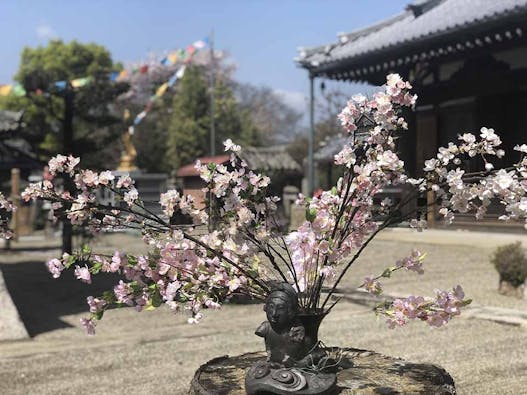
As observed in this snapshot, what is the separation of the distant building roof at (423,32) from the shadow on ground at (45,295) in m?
5.65

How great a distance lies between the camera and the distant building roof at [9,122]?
12344 millimetres

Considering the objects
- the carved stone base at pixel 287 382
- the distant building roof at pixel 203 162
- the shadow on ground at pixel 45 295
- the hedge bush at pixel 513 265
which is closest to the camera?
the carved stone base at pixel 287 382

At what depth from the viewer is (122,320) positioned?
7.66 m

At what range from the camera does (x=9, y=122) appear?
12641 mm

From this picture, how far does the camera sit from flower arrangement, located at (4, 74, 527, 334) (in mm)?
2455

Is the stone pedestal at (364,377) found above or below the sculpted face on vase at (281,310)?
below

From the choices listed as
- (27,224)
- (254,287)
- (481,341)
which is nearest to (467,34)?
(481,341)

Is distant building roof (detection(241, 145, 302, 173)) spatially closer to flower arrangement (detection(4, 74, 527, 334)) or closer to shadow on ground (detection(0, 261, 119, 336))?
shadow on ground (detection(0, 261, 119, 336))

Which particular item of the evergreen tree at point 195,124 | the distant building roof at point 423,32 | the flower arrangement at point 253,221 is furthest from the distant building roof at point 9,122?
the evergreen tree at point 195,124

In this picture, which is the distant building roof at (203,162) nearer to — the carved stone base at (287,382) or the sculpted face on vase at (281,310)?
the sculpted face on vase at (281,310)

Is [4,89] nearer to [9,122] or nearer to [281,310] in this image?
[9,122]

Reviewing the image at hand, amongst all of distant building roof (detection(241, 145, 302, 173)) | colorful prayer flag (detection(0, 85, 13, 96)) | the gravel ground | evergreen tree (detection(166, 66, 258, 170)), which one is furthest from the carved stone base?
evergreen tree (detection(166, 66, 258, 170))

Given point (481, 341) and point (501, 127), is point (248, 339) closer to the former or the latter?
point (481, 341)

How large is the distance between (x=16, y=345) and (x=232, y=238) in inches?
181
